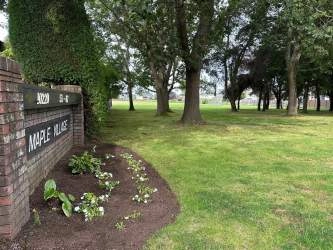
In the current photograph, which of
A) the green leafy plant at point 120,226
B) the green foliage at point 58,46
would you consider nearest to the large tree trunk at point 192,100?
the green foliage at point 58,46

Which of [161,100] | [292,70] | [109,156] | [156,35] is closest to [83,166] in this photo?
[109,156]

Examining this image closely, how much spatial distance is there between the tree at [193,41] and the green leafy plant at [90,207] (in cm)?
1003

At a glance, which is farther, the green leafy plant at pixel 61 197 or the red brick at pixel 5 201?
the green leafy plant at pixel 61 197

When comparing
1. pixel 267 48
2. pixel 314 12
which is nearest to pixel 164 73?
pixel 267 48

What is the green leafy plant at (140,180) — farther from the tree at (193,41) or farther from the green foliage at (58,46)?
the tree at (193,41)

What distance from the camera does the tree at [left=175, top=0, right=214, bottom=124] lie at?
14.4m

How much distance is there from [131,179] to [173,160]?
7.34ft

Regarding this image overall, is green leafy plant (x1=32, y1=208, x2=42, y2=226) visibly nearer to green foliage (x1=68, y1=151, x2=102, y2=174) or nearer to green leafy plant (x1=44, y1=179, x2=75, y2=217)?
green leafy plant (x1=44, y1=179, x2=75, y2=217)

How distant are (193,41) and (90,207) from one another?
38.0ft

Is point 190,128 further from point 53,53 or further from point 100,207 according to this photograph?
point 100,207

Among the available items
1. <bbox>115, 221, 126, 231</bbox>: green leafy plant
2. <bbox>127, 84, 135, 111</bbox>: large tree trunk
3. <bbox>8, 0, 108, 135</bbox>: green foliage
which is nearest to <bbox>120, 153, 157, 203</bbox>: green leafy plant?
<bbox>115, 221, 126, 231</bbox>: green leafy plant

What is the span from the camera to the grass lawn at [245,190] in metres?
4.12

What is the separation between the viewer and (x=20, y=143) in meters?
3.98

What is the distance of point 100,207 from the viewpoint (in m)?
4.65
